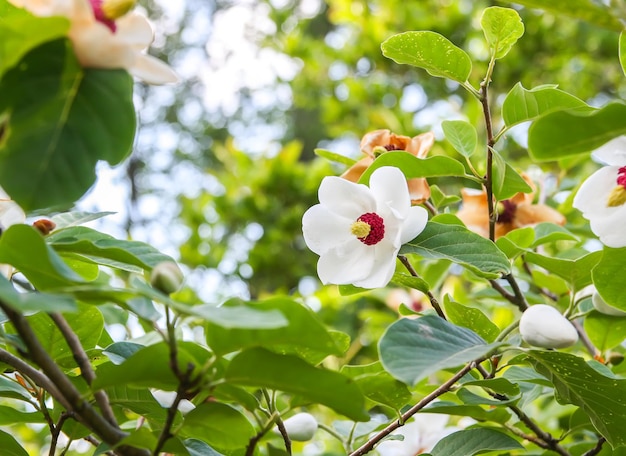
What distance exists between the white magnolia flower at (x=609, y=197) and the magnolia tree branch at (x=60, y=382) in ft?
1.42

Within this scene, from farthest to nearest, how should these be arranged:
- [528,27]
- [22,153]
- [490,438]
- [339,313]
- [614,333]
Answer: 1. [528,27]
2. [339,313]
3. [614,333]
4. [490,438]
5. [22,153]

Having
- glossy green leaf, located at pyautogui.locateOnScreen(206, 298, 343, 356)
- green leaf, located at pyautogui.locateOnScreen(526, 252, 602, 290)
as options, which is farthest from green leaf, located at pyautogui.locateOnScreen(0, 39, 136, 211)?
green leaf, located at pyautogui.locateOnScreen(526, 252, 602, 290)

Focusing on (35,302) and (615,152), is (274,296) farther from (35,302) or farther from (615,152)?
(615,152)

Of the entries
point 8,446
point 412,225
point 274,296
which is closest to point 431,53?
point 412,225

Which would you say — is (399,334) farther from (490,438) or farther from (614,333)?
(614,333)

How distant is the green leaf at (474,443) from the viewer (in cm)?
64

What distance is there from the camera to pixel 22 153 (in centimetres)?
40

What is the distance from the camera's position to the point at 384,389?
57 centimetres

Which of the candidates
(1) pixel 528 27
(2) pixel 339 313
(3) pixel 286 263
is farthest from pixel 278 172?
(1) pixel 528 27

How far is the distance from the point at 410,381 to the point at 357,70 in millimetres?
2914

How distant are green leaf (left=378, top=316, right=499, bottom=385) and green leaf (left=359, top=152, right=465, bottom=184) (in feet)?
0.65

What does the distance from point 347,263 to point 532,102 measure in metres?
0.23

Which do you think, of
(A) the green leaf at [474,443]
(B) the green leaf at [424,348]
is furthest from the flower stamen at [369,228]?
(A) the green leaf at [474,443]

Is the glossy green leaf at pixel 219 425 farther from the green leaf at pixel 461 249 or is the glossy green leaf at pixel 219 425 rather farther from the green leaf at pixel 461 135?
the green leaf at pixel 461 135
